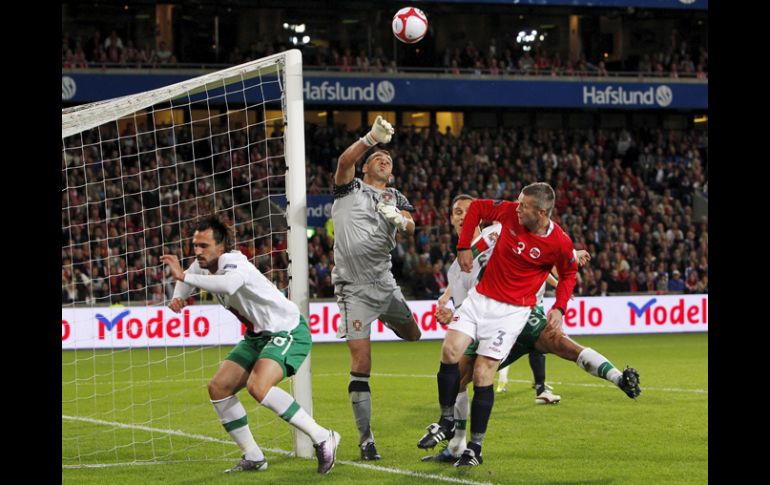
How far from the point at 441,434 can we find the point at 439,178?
23.8m

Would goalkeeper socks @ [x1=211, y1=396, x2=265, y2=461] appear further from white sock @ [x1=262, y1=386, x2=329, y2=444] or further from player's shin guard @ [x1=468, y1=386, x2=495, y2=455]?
player's shin guard @ [x1=468, y1=386, x2=495, y2=455]

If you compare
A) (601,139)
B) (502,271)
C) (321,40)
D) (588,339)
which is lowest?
(588,339)

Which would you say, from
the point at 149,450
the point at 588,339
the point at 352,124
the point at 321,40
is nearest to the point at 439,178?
the point at 352,124

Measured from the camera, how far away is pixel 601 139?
37.2 metres

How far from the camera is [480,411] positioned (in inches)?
320

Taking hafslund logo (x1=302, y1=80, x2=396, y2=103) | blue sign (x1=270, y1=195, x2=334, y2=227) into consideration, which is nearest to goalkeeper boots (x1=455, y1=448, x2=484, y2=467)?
blue sign (x1=270, y1=195, x2=334, y2=227)

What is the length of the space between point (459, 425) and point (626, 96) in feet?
95.9

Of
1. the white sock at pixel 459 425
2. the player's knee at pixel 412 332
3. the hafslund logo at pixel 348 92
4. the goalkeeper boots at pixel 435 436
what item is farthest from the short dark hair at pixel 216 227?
the hafslund logo at pixel 348 92

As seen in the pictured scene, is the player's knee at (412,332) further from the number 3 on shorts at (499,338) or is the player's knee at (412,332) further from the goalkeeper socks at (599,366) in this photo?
the goalkeeper socks at (599,366)

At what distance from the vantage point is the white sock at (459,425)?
28.0ft

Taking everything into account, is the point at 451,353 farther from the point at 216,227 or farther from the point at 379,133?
the point at 216,227

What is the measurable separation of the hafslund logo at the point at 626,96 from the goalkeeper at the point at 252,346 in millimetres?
29043

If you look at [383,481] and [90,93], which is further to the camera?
[90,93]

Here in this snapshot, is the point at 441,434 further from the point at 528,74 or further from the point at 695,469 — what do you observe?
the point at 528,74
